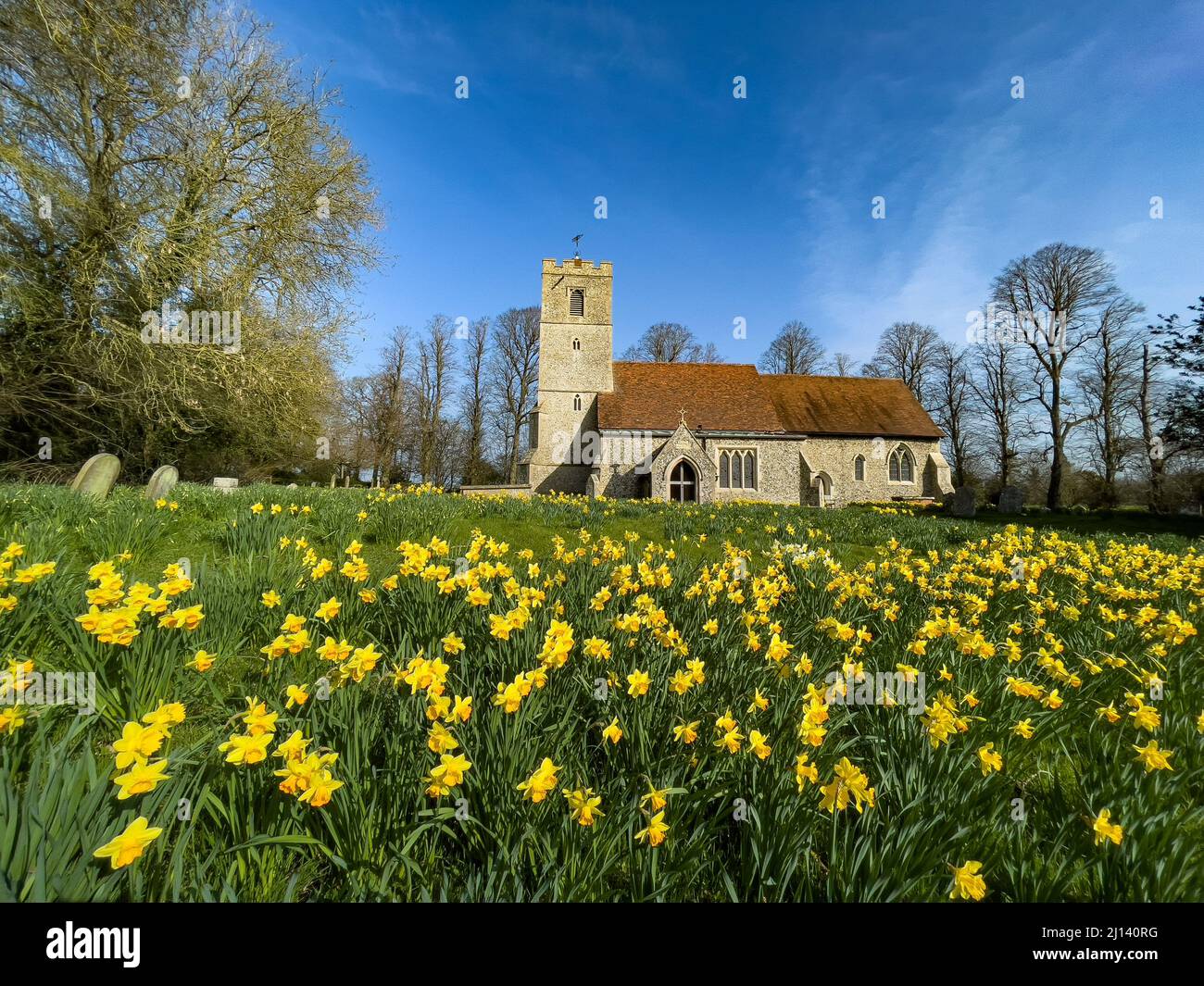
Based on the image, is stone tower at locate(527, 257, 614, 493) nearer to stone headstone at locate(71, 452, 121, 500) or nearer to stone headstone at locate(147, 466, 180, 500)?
stone headstone at locate(147, 466, 180, 500)

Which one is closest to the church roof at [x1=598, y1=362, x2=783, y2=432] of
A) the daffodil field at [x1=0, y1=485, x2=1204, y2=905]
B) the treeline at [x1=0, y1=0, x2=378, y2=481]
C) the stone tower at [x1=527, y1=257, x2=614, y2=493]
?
the stone tower at [x1=527, y1=257, x2=614, y2=493]

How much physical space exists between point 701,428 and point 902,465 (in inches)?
569

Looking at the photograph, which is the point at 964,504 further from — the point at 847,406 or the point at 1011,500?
the point at 847,406

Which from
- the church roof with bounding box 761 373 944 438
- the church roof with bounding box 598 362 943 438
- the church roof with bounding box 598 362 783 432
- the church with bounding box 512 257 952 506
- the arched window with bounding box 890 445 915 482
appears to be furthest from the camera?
the arched window with bounding box 890 445 915 482

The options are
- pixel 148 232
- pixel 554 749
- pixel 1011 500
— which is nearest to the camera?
pixel 554 749

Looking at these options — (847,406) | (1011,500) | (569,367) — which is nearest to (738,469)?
(847,406)

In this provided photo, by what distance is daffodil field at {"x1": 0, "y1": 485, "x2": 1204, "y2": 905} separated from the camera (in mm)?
1431

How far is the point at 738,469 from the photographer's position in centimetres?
2859

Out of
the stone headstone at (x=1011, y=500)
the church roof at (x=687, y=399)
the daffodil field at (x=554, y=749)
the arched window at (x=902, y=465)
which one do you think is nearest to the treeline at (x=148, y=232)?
the daffodil field at (x=554, y=749)

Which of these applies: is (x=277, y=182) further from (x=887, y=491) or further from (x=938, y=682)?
A: (x=887, y=491)

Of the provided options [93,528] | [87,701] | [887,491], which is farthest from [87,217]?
[887,491]

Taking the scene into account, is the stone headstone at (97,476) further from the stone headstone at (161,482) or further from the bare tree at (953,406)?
the bare tree at (953,406)

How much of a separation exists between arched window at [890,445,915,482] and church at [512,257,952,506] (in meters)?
0.06

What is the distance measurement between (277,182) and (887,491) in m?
33.2
